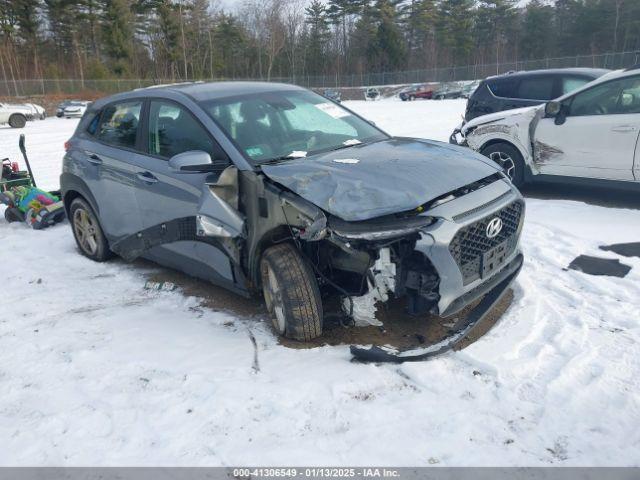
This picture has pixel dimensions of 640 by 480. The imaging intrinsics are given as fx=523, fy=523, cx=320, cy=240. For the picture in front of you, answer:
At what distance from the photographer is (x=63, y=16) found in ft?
186

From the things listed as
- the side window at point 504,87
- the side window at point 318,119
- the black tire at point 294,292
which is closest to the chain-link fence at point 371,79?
the side window at point 504,87

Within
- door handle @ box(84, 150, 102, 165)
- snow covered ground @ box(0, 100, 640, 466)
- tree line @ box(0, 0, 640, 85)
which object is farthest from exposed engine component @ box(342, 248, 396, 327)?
tree line @ box(0, 0, 640, 85)

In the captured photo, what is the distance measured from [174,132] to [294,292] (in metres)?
1.83

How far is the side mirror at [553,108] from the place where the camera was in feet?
22.1

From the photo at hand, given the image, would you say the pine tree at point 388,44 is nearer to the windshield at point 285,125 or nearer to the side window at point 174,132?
the windshield at point 285,125

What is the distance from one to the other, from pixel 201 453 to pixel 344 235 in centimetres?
139

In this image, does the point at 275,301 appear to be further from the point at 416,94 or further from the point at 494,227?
the point at 416,94

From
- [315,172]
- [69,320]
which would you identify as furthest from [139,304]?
[315,172]

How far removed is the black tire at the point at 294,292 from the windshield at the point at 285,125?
2.45ft

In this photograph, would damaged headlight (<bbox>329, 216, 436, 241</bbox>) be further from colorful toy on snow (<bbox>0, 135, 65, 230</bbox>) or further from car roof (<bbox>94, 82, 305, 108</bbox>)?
colorful toy on snow (<bbox>0, 135, 65, 230</bbox>)

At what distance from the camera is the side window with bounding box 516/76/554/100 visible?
934cm

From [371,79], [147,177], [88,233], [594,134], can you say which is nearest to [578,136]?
[594,134]

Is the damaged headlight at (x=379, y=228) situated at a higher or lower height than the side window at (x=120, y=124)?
lower

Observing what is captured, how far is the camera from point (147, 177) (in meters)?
4.40
